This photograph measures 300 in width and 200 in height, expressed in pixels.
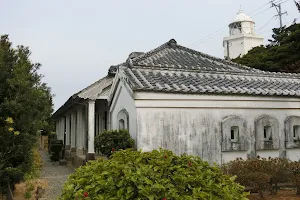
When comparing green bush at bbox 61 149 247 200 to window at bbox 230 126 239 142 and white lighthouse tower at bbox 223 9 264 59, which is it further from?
white lighthouse tower at bbox 223 9 264 59

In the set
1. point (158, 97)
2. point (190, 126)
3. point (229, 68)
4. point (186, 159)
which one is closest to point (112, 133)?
point (158, 97)

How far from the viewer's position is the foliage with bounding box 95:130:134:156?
30.2 feet

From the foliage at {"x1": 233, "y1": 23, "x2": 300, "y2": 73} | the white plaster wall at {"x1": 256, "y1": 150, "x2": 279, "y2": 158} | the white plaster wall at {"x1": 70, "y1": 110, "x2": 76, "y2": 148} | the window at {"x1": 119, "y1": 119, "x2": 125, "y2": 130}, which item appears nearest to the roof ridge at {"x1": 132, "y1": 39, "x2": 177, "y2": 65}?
the window at {"x1": 119, "y1": 119, "x2": 125, "y2": 130}

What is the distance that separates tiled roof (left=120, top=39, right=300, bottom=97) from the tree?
2818 millimetres

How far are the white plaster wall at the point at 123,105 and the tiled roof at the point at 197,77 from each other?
590 mm

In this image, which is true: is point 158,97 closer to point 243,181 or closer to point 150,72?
point 150,72

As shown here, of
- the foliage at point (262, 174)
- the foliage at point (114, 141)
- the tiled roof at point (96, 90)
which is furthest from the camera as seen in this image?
the tiled roof at point (96, 90)

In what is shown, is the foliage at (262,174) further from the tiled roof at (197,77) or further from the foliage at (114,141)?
the foliage at (114,141)

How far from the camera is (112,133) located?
938 cm

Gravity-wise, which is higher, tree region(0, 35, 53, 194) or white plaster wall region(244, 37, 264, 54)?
white plaster wall region(244, 37, 264, 54)

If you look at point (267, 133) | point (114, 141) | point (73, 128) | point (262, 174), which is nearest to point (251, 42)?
point (73, 128)

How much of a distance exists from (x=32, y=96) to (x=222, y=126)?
572cm

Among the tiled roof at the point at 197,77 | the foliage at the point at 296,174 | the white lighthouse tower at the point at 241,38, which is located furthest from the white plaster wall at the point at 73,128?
the white lighthouse tower at the point at 241,38

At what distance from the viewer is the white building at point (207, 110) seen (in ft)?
30.6
